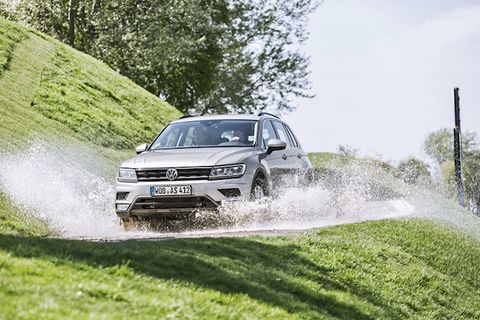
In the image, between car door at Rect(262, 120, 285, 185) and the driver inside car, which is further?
the driver inside car

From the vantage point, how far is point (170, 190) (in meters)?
13.1

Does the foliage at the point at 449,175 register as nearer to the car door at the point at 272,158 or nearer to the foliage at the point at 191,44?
the foliage at the point at 191,44

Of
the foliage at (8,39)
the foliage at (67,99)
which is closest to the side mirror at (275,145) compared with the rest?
the foliage at (67,99)

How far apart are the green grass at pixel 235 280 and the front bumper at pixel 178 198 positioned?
985 mm

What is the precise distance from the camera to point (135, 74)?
134ft

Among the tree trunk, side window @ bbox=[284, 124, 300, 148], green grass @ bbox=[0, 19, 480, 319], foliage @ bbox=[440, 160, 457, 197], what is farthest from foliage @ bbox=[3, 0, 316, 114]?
foliage @ bbox=[440, 160, 457, 197]

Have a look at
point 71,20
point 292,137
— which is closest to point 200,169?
point 292,137

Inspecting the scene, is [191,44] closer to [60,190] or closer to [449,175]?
[60,190]

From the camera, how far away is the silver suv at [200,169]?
42.9ft

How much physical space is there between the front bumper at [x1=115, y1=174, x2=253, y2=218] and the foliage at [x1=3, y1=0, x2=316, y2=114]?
24.8m

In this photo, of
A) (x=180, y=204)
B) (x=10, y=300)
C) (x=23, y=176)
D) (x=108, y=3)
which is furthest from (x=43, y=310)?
(x=108, y=3)

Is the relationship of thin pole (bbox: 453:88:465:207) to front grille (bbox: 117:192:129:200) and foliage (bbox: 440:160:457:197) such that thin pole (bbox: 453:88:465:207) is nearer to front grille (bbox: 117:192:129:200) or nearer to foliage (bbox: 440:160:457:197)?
front grille (bbox: 117:192:129:200)

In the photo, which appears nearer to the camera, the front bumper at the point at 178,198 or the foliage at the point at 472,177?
the front bumper at the point at 178,198

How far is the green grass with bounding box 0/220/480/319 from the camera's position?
6.76 metres
